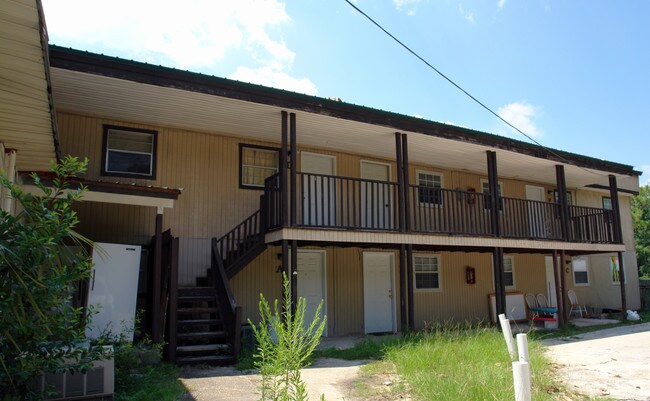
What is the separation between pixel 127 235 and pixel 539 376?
7.76 meters

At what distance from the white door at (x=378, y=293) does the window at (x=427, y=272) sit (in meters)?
1.08

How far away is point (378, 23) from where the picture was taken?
8.45 m

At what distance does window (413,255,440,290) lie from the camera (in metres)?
14.3

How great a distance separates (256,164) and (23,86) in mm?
6848

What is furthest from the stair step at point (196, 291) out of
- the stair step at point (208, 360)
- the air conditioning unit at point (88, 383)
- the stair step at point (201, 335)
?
the air conditioning unit at point (88, 383)

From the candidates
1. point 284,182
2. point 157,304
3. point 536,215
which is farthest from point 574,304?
point 157,304

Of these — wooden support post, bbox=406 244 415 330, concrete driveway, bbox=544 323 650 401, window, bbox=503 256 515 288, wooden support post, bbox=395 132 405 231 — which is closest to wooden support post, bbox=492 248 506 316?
concrete driveway, bbox=544 323 650 401

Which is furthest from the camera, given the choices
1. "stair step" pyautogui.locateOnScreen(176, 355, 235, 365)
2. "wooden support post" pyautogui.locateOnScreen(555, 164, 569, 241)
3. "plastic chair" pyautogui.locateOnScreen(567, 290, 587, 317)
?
"plastic chair" pyautogui.locateOnScreen(567, 290, 587, 317)

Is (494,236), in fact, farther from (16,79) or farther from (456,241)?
(16,79)

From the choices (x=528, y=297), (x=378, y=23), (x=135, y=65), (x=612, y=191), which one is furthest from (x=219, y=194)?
(x=612, y=191)

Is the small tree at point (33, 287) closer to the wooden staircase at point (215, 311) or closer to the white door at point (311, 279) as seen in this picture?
the wooden staircase at point (215, 311)

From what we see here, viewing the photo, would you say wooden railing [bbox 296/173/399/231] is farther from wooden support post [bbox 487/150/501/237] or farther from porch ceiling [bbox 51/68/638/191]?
wooden support post [bbox 487/150/501/237]

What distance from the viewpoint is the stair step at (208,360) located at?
26.1ft

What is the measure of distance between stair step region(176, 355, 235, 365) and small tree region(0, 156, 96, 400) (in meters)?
4.20
